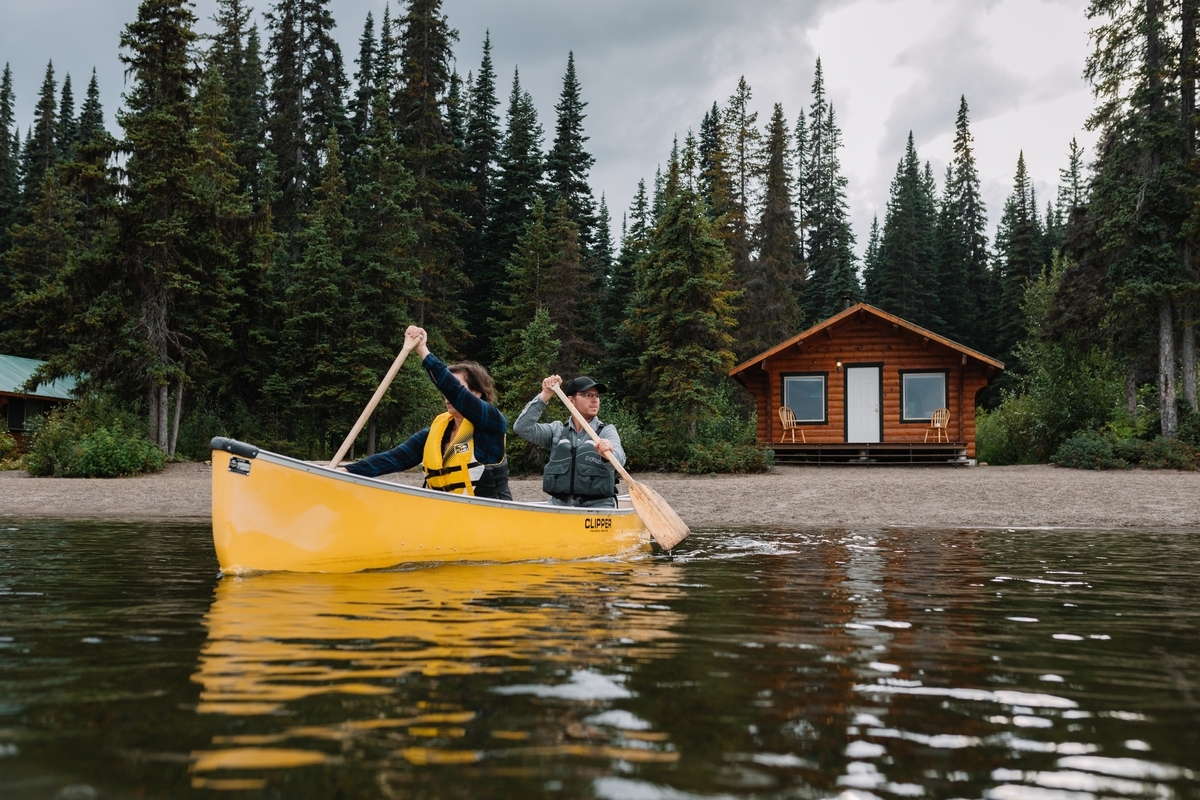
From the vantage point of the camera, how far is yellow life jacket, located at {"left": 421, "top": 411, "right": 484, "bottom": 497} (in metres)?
7.23

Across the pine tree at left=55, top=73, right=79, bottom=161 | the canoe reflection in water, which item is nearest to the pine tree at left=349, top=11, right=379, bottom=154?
the pine tree at left=55, top=73, right=79, bottom=161

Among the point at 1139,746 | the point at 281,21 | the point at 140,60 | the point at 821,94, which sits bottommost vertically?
the point at 1139,746

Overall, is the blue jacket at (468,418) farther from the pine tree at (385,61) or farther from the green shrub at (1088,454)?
the pine tree at (385,61)

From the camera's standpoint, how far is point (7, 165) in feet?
→ 182

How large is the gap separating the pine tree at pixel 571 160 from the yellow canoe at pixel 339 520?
40254 mm

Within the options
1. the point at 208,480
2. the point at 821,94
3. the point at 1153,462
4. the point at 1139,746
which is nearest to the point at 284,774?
the point at 1139,746

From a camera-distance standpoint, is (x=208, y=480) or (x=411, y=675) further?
(x=208, y=480)

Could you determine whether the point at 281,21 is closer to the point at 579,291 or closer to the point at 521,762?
the point at 579,291

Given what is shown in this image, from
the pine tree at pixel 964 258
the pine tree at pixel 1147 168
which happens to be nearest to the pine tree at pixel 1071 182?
the pine tree at pixel 964 258

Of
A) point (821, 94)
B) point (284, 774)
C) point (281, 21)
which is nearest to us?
point (284, 774)

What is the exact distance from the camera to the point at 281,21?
42.9 meters

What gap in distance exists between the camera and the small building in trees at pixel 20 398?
102 ft

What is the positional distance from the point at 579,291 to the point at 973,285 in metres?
35.3

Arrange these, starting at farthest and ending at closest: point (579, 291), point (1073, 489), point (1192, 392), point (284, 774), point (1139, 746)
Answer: point (579, 291) → point (1192, 392) → point (1073, 489) → point (1139, 746) → point (284, 774)
